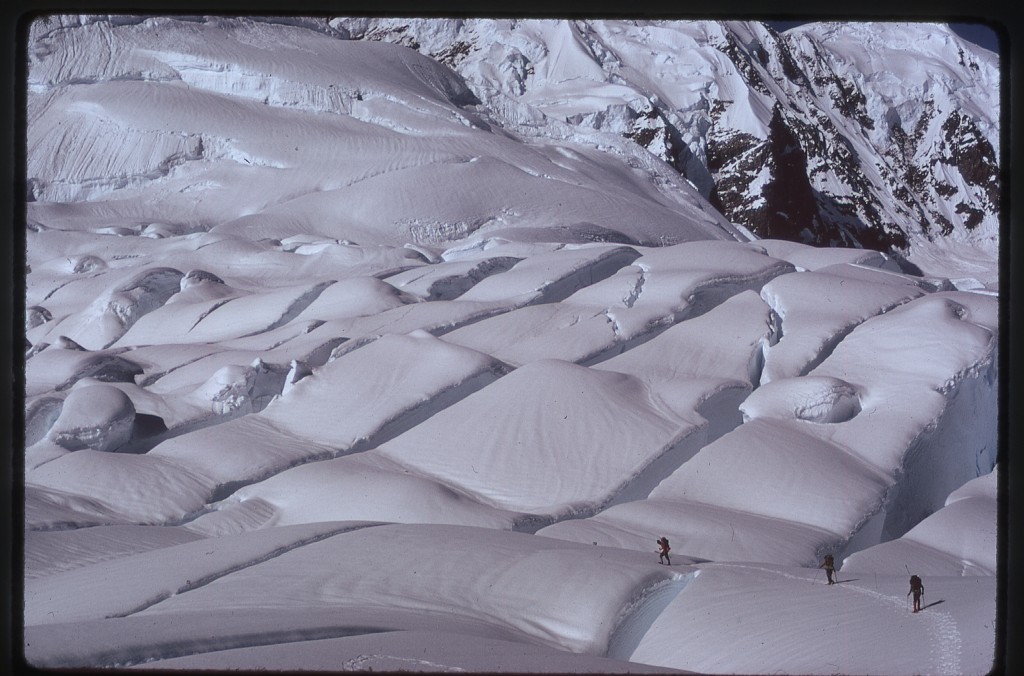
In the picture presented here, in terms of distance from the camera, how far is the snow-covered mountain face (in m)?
→ 23.4

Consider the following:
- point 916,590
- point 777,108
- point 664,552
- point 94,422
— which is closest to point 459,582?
point 664,552

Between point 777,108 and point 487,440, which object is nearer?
point 487,440

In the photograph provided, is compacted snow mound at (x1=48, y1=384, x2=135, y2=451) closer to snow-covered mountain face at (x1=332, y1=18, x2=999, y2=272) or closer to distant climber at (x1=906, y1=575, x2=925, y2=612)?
distant climber at (x1=906, y1=575, x2=925, y2=612)

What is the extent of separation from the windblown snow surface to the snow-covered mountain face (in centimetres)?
873

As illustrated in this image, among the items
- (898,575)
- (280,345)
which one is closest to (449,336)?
(280,345)

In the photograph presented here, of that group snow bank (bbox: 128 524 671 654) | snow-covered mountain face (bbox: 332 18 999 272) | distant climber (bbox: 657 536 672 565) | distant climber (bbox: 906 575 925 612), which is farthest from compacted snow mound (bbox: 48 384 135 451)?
snow-covered mountain face (bbox: 332 18 999 272)

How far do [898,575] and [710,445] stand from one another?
1.87 meters

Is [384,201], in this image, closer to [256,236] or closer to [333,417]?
[256,236]

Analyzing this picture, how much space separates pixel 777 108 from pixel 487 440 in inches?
818

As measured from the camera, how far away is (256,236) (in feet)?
46.1

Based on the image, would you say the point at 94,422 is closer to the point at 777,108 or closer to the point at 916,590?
the point at 916,590

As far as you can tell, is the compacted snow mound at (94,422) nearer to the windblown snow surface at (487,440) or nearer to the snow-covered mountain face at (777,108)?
the windblown snow surface at (487,440)

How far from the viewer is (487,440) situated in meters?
7.32

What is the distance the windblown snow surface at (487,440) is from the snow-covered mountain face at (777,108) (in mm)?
8729
